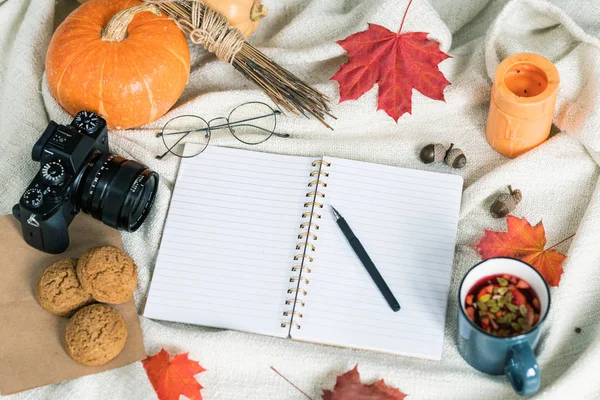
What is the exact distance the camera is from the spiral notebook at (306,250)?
4.01ft

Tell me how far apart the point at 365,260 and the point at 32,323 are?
495 mm

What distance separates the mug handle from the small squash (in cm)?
70

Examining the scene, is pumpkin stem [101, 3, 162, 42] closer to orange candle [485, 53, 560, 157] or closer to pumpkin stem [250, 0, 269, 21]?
pumpkin stem [250, 0, 269, 21]

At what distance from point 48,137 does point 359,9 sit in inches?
22.6

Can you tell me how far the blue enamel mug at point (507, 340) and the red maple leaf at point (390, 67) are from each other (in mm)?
349

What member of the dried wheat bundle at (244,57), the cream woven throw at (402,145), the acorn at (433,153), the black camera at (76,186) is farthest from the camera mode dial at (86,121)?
the acorn at (433,153)

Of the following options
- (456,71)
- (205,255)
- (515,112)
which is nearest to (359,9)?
(456,71)

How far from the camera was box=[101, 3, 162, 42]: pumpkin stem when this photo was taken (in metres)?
1.29

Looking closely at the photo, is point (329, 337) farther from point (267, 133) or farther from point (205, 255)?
point (267, 133)

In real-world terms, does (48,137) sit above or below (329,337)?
above

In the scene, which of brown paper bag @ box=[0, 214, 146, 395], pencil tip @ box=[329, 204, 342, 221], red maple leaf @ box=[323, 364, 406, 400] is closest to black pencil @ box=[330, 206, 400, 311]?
pencil tip @ box=[329, 204, 342, 221]

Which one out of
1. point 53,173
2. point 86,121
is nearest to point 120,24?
point 86,121

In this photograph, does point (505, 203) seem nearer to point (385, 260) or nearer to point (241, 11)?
point (385, 260)

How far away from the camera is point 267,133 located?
1.40 m
